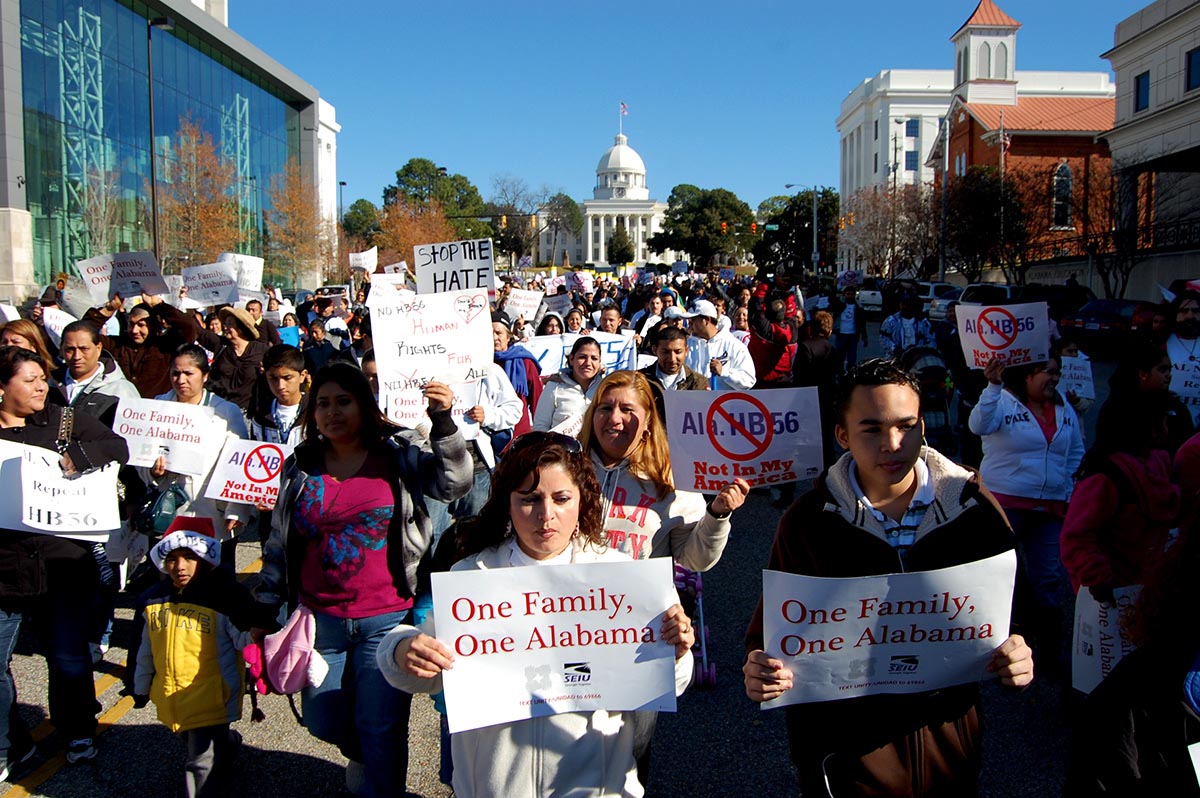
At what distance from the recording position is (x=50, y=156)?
117 ft

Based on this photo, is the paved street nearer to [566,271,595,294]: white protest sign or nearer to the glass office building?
[566,271,595,294]: white protest sign

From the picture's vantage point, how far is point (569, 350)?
9.81 metres

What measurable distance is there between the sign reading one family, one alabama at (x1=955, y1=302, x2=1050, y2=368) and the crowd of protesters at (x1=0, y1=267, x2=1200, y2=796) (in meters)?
0.41

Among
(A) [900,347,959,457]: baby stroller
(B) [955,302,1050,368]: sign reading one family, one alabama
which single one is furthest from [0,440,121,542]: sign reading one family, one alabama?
(A) [900,347,959,457]: baby stroller

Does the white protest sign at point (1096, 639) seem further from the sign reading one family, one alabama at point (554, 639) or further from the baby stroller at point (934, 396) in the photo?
the baby stroller at point (934, 396)

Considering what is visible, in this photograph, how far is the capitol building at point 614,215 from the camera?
16412cm

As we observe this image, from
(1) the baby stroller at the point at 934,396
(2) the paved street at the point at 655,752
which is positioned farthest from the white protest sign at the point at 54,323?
(1) the baby stroller at the point at 934,396

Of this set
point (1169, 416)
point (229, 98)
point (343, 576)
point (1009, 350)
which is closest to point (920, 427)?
point (343, 576)

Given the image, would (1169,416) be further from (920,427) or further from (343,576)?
(343,576)

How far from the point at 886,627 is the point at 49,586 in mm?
3813

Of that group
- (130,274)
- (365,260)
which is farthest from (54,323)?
(365,260)

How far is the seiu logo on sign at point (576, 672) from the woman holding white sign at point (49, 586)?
291 centimetres

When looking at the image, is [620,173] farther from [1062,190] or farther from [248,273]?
[248,273]

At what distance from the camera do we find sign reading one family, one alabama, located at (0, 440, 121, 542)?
438 centimetres
